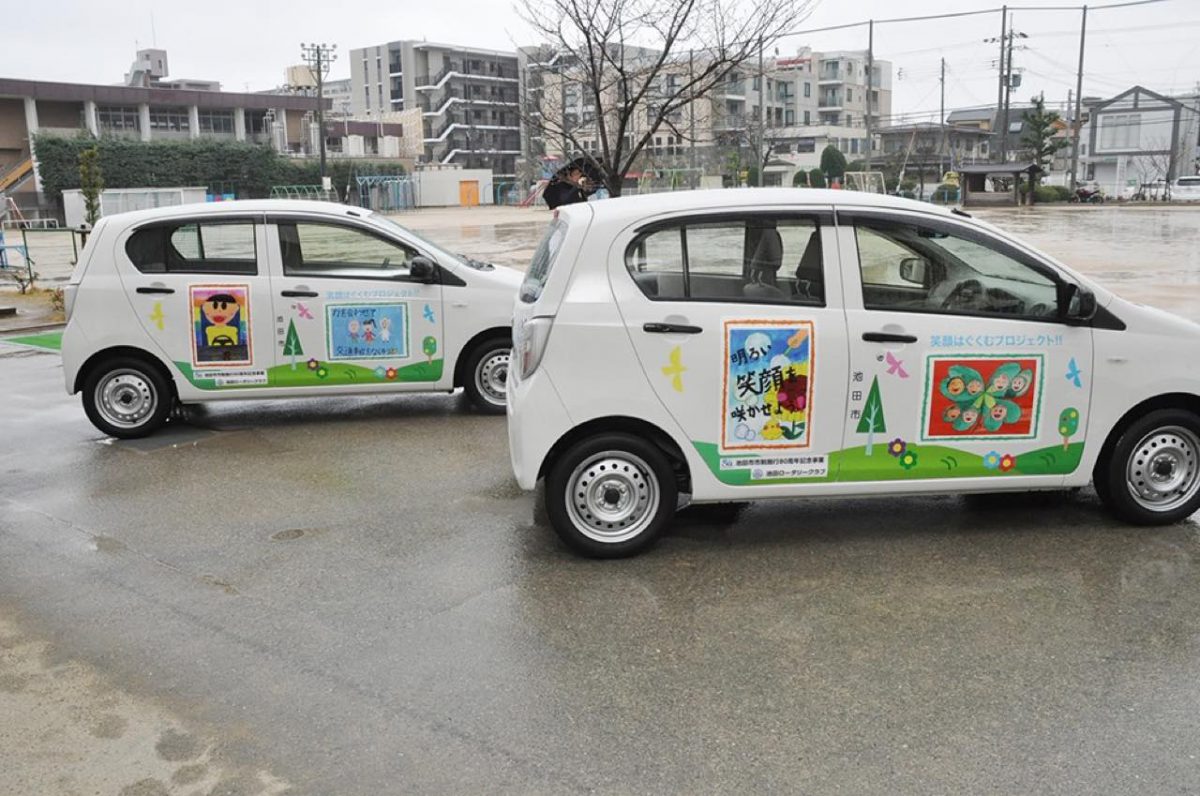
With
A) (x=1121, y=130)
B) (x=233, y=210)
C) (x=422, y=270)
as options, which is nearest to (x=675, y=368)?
(x=422, y=270)

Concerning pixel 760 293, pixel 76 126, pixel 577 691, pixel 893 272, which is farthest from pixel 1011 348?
pixel 76 126

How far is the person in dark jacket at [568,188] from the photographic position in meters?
10.9

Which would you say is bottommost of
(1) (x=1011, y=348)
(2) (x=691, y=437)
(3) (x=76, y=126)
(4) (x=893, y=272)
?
(2) (x=691, y=437)

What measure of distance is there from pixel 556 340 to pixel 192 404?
5512 mm

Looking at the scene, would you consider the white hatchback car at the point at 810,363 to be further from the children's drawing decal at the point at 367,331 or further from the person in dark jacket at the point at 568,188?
the person in dark jacket at the point at 568,188

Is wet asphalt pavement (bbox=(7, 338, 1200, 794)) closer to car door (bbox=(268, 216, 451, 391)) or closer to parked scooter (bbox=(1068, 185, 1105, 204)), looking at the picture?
car door (bbox=(268, 216, 451, 391))

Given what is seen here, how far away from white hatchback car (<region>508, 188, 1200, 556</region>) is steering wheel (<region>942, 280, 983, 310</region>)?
→ 11 millimetres

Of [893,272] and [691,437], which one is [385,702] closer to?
[691,437]

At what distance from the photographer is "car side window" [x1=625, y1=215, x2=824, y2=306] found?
5.21 m

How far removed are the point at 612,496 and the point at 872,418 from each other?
1.36 m

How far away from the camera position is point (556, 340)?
5.09m

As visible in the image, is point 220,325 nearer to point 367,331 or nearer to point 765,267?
point 367,331

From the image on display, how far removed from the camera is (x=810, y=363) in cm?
516

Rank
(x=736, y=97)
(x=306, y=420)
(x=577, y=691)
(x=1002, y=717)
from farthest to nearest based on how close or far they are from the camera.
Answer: (x=736, y=97), (x=306, y=420), (x=577, y=691), (x=1002, y=717)
